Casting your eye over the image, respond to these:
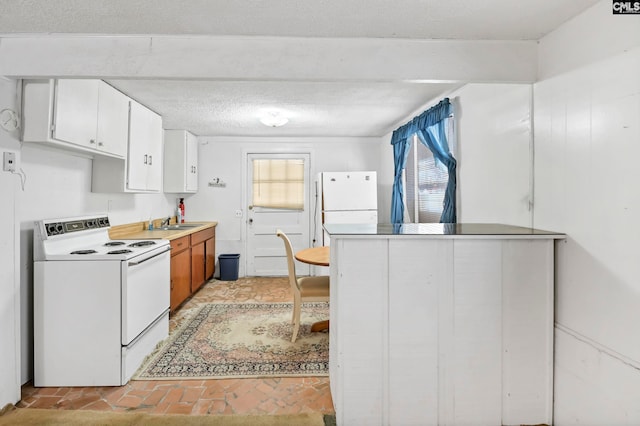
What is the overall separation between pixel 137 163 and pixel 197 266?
1.60 meters

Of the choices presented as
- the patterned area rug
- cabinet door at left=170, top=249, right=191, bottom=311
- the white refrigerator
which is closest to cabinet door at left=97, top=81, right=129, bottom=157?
cabinet door at left=170, top=249, right=191, bottom=311

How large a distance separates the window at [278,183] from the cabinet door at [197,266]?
4.20 feet

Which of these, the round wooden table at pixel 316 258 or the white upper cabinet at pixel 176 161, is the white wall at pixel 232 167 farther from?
the round wooden table at pixel 316 258

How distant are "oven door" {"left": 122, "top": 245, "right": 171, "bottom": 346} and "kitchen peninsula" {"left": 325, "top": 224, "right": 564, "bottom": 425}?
4.87 feet

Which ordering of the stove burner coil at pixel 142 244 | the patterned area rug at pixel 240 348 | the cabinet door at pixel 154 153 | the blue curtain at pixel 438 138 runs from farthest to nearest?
the cabinet door at pixel 154 153 → the blue curtain at pixel 438 138 → the stove burner coil at pixel 142 244 → the patterned area rug at pixel 240 348

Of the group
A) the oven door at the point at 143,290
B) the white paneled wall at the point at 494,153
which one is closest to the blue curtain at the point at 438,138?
the white paneled wall at the point at 494,153

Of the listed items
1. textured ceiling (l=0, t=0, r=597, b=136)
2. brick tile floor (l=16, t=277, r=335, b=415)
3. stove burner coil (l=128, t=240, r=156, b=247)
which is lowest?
brick tile floor (l=16, t=277, r=335, b=415)

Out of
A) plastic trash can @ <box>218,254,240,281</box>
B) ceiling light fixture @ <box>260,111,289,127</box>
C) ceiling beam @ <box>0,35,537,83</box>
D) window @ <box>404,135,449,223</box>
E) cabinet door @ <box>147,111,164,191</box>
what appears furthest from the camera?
plastic trash can @ <box>218,254,240,281</box>

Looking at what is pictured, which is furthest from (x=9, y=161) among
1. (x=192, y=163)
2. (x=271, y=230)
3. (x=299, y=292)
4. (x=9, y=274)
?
(x=271, y=230)

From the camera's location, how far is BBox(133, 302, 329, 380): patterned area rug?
2439 mm

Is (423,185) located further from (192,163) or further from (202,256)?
(192,163)

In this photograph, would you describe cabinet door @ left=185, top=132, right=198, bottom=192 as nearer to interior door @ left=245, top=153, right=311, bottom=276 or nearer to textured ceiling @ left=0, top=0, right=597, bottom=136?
interior door @ left=245, top=153, right=311, bottom=276

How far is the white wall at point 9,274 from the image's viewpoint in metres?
1.97

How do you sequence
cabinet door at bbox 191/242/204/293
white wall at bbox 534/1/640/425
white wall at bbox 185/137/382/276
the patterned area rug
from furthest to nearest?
white wall at bbox 185/137/382/276, cabinet door at bbox 191/242/204/293, the patterned area rug, white wall at bbox 534/1/640/425
